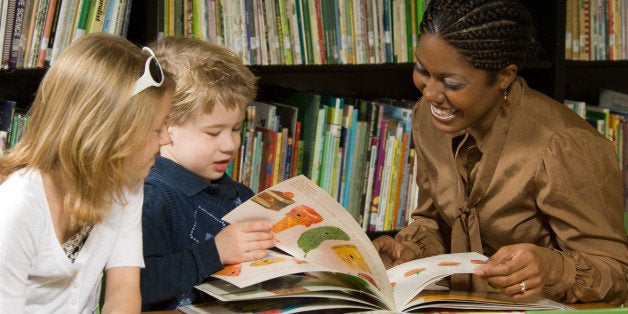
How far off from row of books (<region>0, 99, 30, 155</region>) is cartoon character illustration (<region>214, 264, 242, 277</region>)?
83cm

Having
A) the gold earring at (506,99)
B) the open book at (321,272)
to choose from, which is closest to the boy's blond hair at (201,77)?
the open book at (321,272)

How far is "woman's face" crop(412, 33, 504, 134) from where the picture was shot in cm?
153

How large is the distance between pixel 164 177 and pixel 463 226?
557 mm

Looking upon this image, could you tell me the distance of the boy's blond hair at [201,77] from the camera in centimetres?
153

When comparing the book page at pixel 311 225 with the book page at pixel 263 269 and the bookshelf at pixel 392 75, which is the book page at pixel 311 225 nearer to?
the book page at pixel 263 269

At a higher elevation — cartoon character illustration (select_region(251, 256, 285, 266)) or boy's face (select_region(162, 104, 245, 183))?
boy's face (select_region(162, 104, 245, 183))

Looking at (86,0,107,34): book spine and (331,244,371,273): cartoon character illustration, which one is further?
(86,0,107,34): book spine

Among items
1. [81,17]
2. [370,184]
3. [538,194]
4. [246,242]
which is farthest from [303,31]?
[246,242]

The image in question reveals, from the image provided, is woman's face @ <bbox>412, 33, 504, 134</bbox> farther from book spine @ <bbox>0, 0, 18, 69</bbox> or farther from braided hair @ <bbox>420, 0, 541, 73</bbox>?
book spine @ <bbox>0, 0, 18, 69</bbox>

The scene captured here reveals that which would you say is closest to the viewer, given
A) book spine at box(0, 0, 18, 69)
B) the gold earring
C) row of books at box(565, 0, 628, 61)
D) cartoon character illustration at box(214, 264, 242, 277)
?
cartoon character illustration at box(214, 264, 242, 277)

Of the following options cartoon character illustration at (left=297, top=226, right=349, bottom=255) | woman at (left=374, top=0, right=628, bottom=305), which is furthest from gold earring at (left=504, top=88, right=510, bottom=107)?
cartoon character illustration at (left=297, top=226, right=349, bottom=255)

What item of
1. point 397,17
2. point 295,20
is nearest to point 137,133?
point 295,20

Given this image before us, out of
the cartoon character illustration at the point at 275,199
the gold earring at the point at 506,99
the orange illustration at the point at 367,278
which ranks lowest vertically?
→ the orange illustration at the point at 367,278

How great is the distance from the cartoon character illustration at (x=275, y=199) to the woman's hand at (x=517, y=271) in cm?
30
